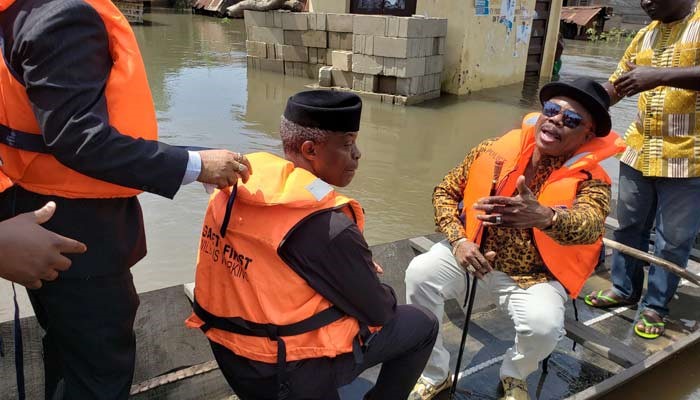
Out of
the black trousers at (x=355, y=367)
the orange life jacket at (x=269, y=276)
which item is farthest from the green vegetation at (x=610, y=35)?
the orange life jacket at (x=269, y=276)

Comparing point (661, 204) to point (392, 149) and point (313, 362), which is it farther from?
point (392, 149)

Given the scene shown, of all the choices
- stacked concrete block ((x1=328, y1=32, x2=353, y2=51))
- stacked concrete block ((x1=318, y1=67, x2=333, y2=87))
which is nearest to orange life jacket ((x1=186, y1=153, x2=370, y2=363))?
stacked concrete block ((x1=318, y1=67, x2=333, y2=87))

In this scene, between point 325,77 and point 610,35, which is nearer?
point 325,77

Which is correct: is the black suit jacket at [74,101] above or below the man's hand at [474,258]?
above

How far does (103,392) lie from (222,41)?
695 inches

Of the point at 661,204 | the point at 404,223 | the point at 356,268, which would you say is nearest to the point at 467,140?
the point at 404,223

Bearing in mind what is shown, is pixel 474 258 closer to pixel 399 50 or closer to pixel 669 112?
pixel 669 112

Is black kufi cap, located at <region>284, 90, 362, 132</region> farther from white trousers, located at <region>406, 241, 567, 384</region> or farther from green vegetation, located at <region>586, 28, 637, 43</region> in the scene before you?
green vegetation, located at <region>586, 28, 637, 43</region>

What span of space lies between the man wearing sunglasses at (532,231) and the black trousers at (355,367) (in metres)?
0.49

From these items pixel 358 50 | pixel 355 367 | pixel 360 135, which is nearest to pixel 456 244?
pixel 355 367

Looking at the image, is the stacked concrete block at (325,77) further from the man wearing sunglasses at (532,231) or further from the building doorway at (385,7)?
the man wearing sunglasses at (532,231)

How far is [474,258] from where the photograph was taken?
2346mm

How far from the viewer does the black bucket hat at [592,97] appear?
234cm

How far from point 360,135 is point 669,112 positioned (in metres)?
5.44
